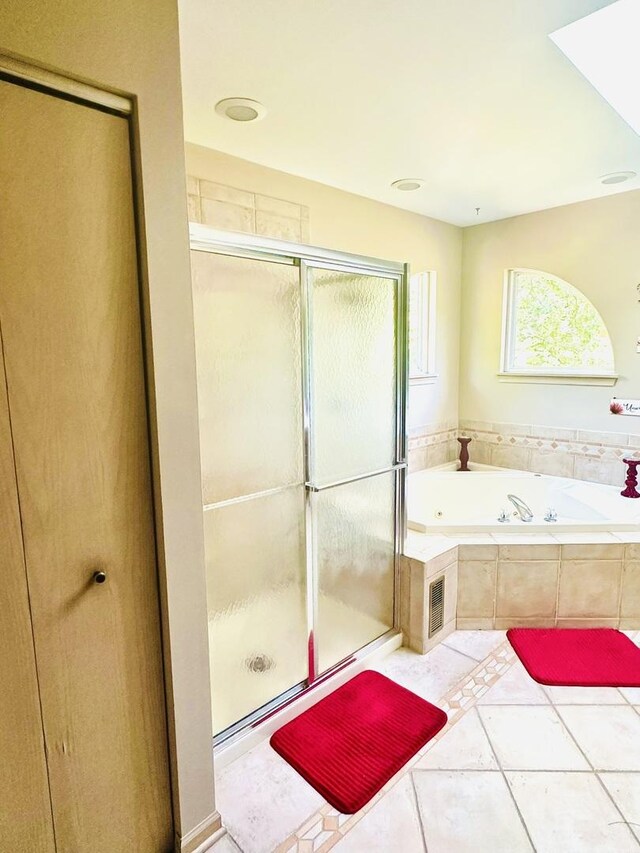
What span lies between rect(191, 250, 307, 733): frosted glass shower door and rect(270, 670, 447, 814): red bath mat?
7.7 inches

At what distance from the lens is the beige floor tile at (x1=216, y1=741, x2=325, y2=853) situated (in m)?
1.52

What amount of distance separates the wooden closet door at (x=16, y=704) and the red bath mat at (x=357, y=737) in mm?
881

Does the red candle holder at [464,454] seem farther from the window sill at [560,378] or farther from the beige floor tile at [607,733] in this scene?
the beige floor tile at [607,733]

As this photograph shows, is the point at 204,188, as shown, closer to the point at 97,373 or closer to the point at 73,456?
the point at 97,373

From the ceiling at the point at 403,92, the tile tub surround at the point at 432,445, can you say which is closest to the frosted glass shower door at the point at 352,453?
the ceiling at the point at 403,92

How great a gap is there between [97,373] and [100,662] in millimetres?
736

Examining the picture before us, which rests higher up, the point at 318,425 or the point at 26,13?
the point at 26,13

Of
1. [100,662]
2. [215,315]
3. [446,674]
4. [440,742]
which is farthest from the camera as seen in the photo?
[446,674]

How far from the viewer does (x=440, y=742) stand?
186 cm

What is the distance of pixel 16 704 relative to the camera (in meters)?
1.10

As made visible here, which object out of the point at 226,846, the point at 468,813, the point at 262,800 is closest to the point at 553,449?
the point at 468,813

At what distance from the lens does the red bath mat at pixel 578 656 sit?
2.18 meters

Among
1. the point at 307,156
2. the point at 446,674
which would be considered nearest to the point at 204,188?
the point at 307,156

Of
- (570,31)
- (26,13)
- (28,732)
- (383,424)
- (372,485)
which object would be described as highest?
(570,31)
